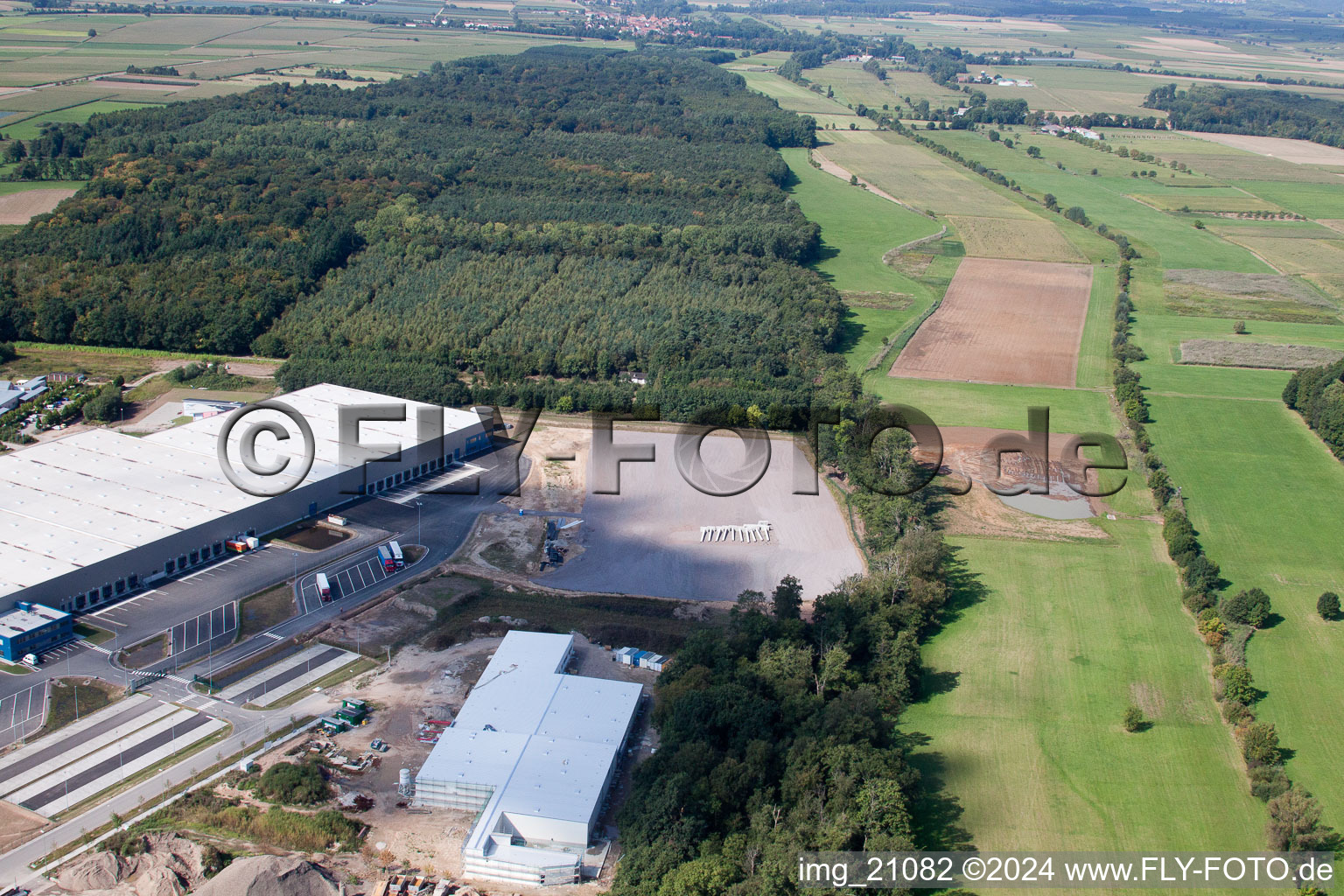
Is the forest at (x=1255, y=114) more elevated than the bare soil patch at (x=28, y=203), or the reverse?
the forest at (x=1255, y=114)

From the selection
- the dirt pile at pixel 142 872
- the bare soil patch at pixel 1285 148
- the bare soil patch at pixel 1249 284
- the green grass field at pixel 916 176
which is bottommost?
the dirt pile at pixel 142 872

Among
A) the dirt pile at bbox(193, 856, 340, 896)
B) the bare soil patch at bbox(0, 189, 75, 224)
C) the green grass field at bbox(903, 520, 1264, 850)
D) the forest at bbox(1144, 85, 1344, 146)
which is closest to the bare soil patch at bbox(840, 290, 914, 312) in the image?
the green grass field at bbox(903, 520, 1264, 850)

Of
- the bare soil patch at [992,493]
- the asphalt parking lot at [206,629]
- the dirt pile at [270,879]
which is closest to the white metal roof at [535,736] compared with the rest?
the dirt pile at [270,879]

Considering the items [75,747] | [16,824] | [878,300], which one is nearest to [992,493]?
[878,300]

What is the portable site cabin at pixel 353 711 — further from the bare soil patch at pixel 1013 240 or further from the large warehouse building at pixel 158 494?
the bare soil patch at pixel 1013 240

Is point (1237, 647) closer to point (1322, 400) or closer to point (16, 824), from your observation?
point (1322, 400)

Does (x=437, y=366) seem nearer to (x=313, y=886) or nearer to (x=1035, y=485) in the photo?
(x=1035, y=485)
